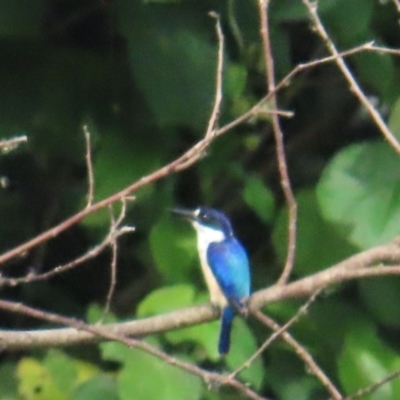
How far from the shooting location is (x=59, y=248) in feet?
11.1

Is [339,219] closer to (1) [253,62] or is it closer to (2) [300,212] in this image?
(2) [300,212]

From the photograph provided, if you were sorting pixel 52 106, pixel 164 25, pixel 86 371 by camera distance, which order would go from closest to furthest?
pixel 164 25, pixel 52 106, pixel 86 371

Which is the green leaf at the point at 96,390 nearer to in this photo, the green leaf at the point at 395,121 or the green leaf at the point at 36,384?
the green leaf at the point at 36,384

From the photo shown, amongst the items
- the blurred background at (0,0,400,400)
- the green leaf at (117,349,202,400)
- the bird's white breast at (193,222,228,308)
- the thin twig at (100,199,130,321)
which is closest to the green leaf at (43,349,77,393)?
the blurred background at (0,0,400,400)

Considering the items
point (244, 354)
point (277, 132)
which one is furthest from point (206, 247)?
point (277, 132)

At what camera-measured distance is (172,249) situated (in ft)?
9.43

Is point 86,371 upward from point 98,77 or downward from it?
downward

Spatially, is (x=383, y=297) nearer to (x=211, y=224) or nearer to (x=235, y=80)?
(x=211, y=224)

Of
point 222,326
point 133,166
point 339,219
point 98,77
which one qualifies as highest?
point 98,77

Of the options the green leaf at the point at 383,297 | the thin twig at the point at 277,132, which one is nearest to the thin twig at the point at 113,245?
the thin twig at the point at 277,132

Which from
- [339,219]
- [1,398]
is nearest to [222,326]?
[339,219]

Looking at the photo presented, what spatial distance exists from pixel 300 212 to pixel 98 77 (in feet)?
1.91

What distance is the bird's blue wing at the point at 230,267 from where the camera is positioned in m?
2.68

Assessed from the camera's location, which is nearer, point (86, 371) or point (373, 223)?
point (373, 223)
